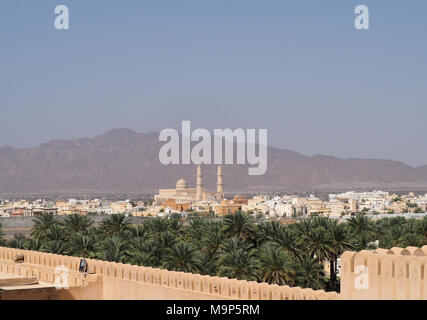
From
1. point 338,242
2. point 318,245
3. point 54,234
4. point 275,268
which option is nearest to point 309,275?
point 275,268

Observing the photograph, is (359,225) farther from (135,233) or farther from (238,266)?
(238,266)

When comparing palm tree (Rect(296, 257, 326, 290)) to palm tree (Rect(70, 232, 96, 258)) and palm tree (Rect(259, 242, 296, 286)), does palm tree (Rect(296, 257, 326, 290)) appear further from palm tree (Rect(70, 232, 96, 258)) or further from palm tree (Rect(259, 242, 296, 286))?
palm tree (Rect(70, 232, 96, 258))

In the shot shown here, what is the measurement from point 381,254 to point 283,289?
7.11ft

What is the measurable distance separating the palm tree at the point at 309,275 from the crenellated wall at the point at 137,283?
497 inches

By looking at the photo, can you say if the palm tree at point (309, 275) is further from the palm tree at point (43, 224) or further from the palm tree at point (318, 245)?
the palm tree at point (43, 224)

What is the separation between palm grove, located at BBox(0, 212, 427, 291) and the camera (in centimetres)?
2639

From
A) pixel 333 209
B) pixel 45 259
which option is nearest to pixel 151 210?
pixel 333 209

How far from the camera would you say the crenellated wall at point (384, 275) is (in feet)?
36.4

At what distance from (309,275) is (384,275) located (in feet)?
→ 55.3

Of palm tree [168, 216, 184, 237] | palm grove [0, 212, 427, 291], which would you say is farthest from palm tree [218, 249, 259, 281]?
palm tree [168, 216, 184, 237]

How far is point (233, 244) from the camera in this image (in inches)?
1123
